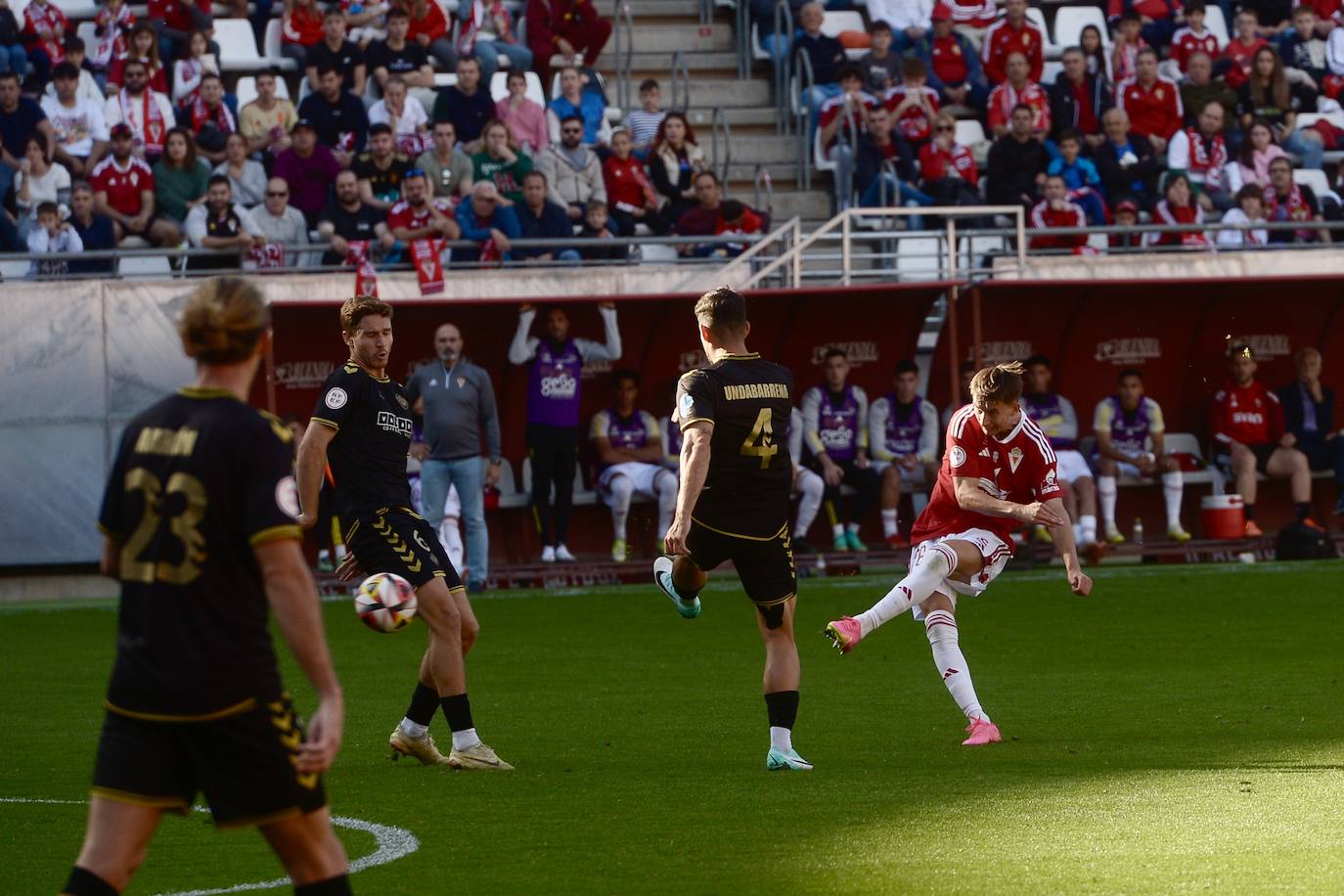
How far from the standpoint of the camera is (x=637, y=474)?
19.5 meters

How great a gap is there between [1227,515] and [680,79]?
30.4 feet

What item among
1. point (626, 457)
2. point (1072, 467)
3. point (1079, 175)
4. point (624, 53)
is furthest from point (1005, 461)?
point (624, 53)

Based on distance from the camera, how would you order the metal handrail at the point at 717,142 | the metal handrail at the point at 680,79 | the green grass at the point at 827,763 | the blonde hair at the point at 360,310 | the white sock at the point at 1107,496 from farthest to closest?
the metal handrail at the point at 680,79 < the metal handrail at the point at 717,142 < the white sock at the point at 1107,496 < the blonde hair at the point at 360,310 < the green grass at the point at 827,763

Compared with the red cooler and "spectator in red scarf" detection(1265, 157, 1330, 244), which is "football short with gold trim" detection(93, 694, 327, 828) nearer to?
the red cooler

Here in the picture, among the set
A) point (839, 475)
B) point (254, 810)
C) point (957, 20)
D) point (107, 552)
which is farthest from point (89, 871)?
point (957, 20)

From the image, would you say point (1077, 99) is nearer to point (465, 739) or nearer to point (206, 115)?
point (206, 115)

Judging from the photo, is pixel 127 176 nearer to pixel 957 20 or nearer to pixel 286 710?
pixel 957 20

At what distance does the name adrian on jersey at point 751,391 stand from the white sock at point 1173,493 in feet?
41.2

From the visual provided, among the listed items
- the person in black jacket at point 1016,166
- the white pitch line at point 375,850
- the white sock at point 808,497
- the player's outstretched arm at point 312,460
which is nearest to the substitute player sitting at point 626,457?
the white sock at point 808,497

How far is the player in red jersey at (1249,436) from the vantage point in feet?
66.3

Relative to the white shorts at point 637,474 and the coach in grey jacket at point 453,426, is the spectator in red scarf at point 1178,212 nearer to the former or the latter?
the white shorts at point 637,474

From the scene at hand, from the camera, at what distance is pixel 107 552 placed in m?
4.65

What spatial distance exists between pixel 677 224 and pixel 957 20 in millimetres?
6271

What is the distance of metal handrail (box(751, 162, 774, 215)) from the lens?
22.4 meters
